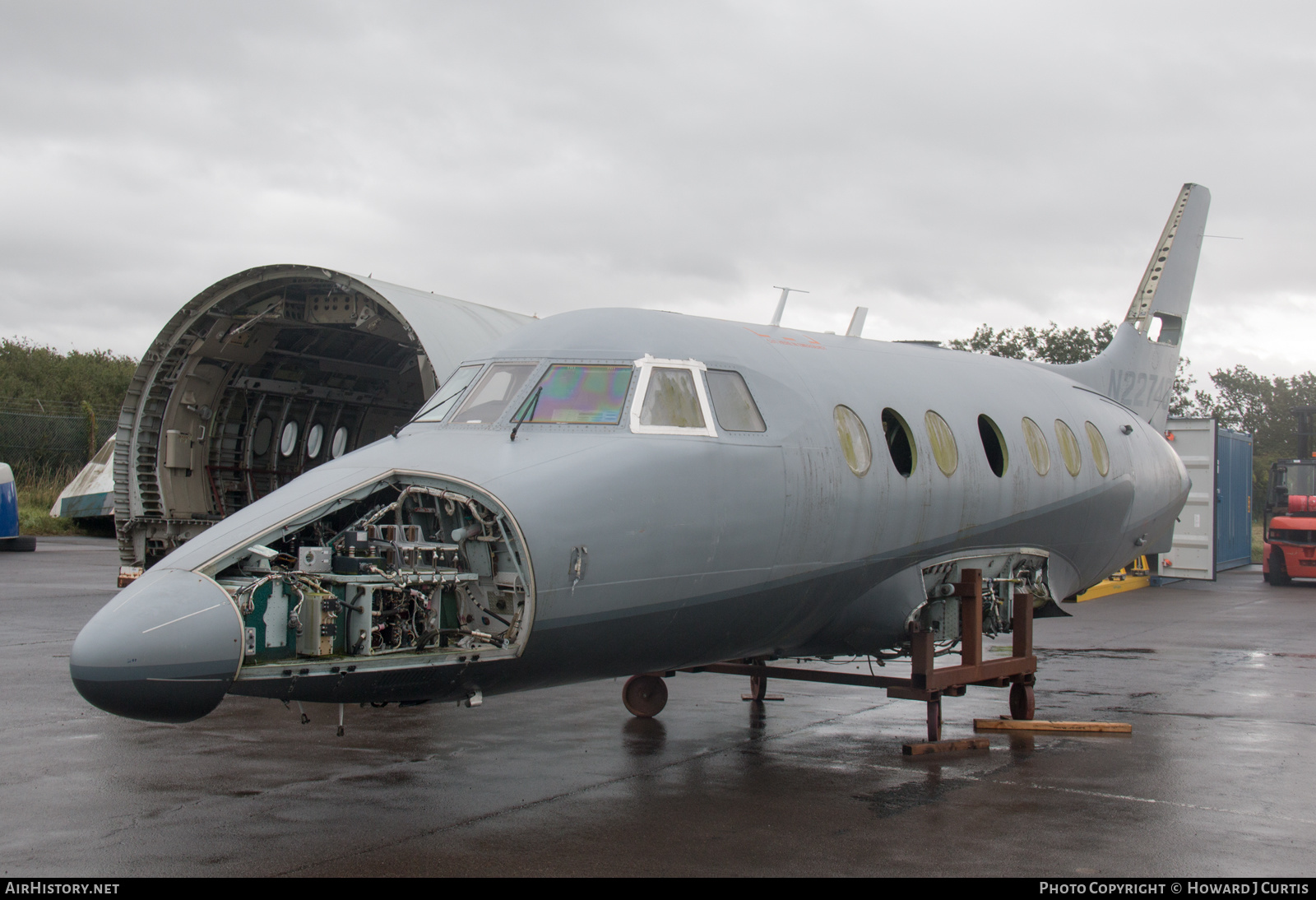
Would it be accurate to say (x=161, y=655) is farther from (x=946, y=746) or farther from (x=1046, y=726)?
(x=1046, y=726)

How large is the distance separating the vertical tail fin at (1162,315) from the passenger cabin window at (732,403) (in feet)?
30.3

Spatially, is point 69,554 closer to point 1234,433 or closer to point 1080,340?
point 1234,433

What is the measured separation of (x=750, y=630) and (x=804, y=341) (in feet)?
9.21

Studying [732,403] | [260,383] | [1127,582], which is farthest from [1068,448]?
[1127,582]

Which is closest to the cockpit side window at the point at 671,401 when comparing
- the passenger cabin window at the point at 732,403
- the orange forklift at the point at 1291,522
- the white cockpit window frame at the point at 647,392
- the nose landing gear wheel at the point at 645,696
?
the white cockpit window frame at the point at 647,392

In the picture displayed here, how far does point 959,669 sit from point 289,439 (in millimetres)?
13084

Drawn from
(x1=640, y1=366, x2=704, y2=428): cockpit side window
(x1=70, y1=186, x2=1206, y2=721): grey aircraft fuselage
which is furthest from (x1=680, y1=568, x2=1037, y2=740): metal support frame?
(x1=640, y1=366, x2=704, y2=428): cockpit side window

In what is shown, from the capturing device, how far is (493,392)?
8805 millimetres

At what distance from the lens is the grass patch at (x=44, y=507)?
39656 millimetres

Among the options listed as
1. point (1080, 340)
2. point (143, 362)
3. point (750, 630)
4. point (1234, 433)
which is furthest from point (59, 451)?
point (1080, 340)

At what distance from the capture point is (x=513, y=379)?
8.85m

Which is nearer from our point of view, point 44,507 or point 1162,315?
point 1162,315

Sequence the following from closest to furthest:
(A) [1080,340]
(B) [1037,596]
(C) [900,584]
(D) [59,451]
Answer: (C) [900,584], (B) [1037,596], (D) [59,451], (A) [1080,340]

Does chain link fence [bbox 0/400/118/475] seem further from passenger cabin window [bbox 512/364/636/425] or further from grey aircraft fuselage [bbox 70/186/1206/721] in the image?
passenger cabin window [bbox 512/364/636/425]
